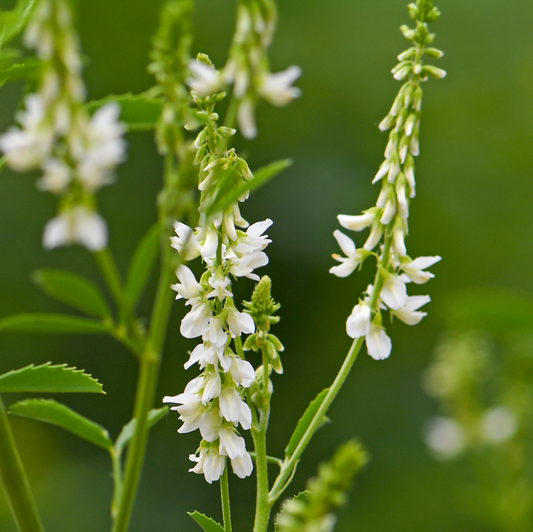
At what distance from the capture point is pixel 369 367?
4113mm

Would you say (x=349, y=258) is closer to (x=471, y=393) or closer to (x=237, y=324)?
(x=237, y=324)

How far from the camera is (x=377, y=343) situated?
2.26ft

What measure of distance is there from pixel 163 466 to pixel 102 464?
0.97ft

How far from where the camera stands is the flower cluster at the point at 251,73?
0.44 meters

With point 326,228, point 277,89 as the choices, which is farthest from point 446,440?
point 277,89

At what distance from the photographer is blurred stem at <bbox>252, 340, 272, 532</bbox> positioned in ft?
2.03

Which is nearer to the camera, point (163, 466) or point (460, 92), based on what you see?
point (163, 466)

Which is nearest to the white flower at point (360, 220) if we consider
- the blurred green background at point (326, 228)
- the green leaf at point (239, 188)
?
the green leaf at point (239, 188)

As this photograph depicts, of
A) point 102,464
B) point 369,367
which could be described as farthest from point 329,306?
point 102,464

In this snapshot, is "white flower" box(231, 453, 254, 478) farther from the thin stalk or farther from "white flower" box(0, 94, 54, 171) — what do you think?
"white flower" box(0, 94, 54, 171)

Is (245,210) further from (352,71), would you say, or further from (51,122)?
(51,122)

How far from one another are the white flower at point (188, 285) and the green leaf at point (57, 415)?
0.46 ft

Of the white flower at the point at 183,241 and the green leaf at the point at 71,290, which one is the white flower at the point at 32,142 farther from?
the white flower at the point at 183,241

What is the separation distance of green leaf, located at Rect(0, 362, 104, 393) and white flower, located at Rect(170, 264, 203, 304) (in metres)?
0.10
